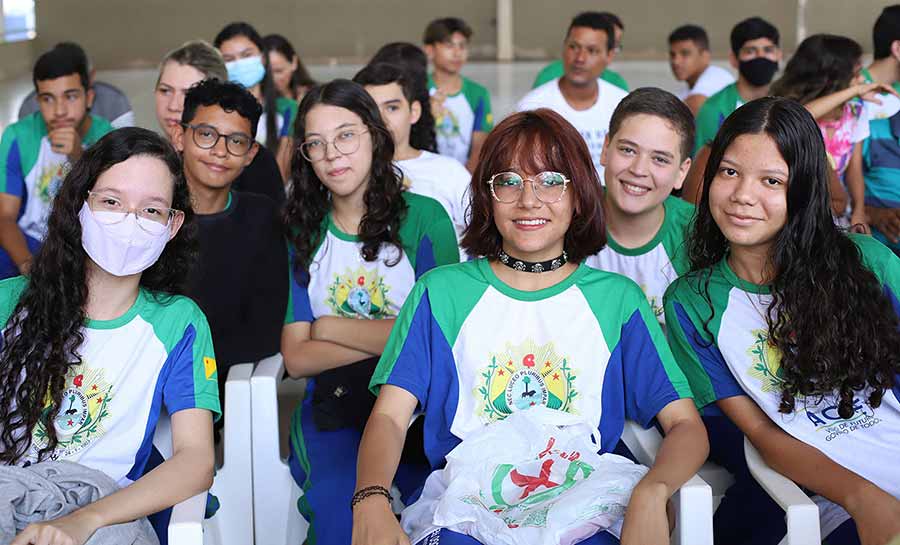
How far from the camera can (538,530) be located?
6.68 ft

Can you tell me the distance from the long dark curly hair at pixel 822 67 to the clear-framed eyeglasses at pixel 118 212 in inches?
115

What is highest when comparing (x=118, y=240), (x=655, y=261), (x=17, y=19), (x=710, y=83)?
(x=17, y=19)

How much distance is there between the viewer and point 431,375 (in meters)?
2.32

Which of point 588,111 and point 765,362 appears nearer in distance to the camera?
point 765,362

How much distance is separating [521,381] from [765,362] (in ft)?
1.85

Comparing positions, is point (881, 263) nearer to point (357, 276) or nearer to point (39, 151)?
point (357, 276)

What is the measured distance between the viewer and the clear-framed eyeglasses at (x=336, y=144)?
3014 millimetres

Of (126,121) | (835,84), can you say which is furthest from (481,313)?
(126,121)

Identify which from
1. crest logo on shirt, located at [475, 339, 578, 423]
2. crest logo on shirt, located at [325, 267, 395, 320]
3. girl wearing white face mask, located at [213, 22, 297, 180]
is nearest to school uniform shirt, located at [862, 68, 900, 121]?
girl wearing white face mask, located at [213, 22, 297, 180]

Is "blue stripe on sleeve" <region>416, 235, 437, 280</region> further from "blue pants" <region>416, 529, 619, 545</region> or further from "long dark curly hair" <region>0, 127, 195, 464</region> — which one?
"blue pants" <region>416, 529, 619, 545</region>

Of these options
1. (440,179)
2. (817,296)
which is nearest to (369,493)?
(817,296)

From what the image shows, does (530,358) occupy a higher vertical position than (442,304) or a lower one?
lower

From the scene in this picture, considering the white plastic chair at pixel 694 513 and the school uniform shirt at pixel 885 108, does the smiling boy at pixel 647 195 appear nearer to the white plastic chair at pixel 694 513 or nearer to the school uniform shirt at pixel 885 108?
the white plastic chair at pixel 694 513

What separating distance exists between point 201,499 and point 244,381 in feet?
1.90
